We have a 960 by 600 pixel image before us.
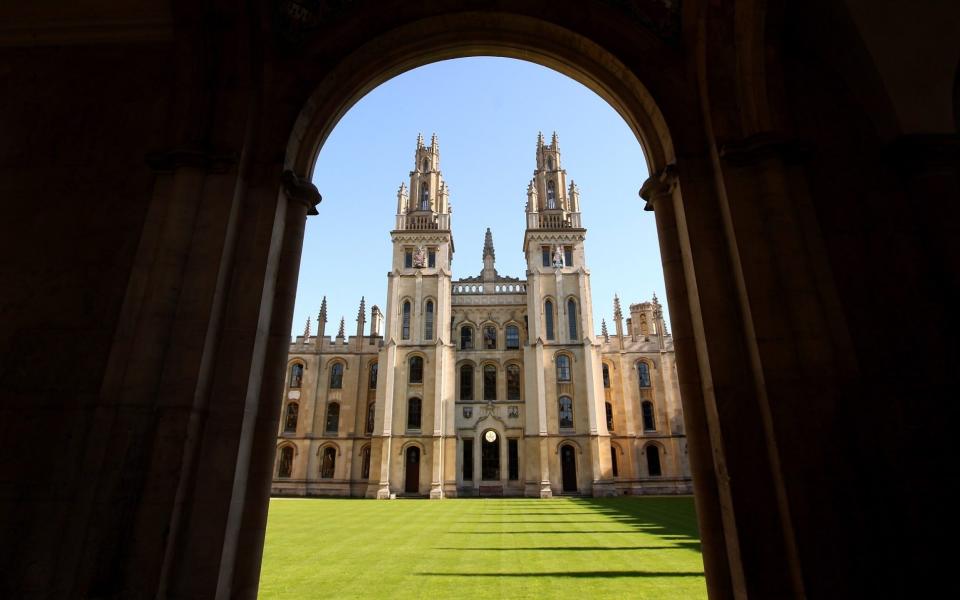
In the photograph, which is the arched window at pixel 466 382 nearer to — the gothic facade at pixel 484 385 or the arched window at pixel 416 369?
the gothic facade at pixel 484 385

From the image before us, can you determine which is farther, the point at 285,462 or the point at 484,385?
the point at 285,462

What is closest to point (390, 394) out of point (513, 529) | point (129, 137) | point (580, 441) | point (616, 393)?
point (580, 441)

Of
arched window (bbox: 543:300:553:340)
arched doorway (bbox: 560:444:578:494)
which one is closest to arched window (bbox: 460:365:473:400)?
arched window (bbox: 543:300:553:340)

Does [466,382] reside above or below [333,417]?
above

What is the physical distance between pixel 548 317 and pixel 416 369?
11076 millimetres

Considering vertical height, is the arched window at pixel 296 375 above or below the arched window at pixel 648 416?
above

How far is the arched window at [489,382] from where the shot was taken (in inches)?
1471

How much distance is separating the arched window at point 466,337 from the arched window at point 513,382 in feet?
12.7

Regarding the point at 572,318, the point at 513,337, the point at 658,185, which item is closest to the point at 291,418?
the point at 513,337

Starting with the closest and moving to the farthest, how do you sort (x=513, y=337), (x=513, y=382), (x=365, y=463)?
1. (x=513, y=382)
2. (x=365, y=463)
3. (x=513, y=337)

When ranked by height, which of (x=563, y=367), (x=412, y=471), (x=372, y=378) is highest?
(x=372, y=378)

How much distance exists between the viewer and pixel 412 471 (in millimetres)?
35156

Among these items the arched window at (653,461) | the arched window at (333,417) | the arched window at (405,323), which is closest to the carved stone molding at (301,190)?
the arched window at (405,323)

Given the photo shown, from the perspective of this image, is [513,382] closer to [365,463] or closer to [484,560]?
[365,463]
